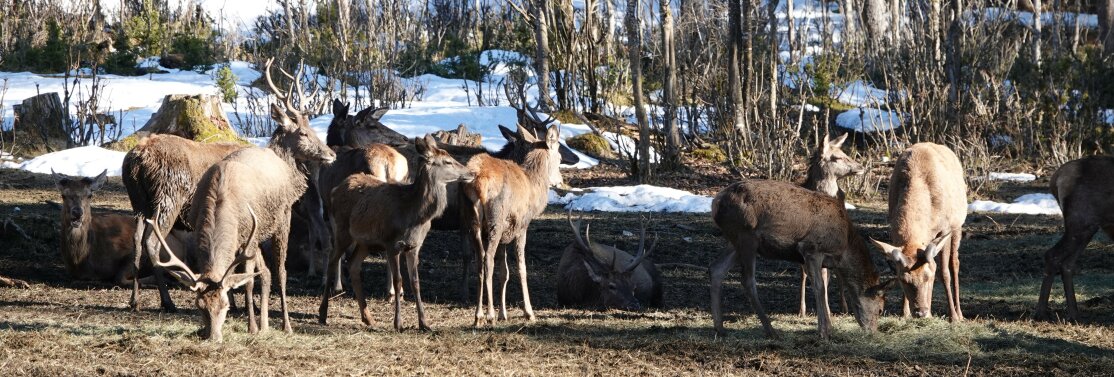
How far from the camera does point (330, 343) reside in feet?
26.2

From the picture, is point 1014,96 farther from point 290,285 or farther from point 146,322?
point 146,322

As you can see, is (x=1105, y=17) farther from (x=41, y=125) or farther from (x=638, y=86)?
(x=41, y=125)

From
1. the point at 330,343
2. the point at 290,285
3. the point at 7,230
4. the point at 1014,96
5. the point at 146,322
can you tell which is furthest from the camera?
the point at 1014,96

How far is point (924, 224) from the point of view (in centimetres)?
981

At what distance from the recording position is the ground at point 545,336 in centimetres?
732

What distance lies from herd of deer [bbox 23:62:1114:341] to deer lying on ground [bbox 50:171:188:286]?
0.01 metres

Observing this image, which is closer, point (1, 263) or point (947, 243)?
point (947, 243)

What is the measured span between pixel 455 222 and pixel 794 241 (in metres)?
3.91

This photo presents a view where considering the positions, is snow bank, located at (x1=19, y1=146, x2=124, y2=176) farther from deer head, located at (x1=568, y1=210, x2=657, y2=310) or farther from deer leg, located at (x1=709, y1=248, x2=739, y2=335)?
deer leg, located at (x1=709, y1=248, x2=739, y2=335)

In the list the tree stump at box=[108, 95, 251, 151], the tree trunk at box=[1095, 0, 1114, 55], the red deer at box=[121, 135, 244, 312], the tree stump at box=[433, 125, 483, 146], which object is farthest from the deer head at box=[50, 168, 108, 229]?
the tree trunk at box=[1095, 0, 1114, 55]

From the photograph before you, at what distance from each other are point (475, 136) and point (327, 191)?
4648mm

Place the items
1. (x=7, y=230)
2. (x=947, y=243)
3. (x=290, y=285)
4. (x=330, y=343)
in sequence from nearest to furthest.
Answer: (x=330, y=343)
(x=947, y=243)
(x=290, y=285)
(x=7, y=230)

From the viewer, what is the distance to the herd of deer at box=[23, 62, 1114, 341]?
8500 mm

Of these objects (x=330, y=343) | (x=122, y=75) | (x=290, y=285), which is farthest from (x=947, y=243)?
(x=122, y=75)
